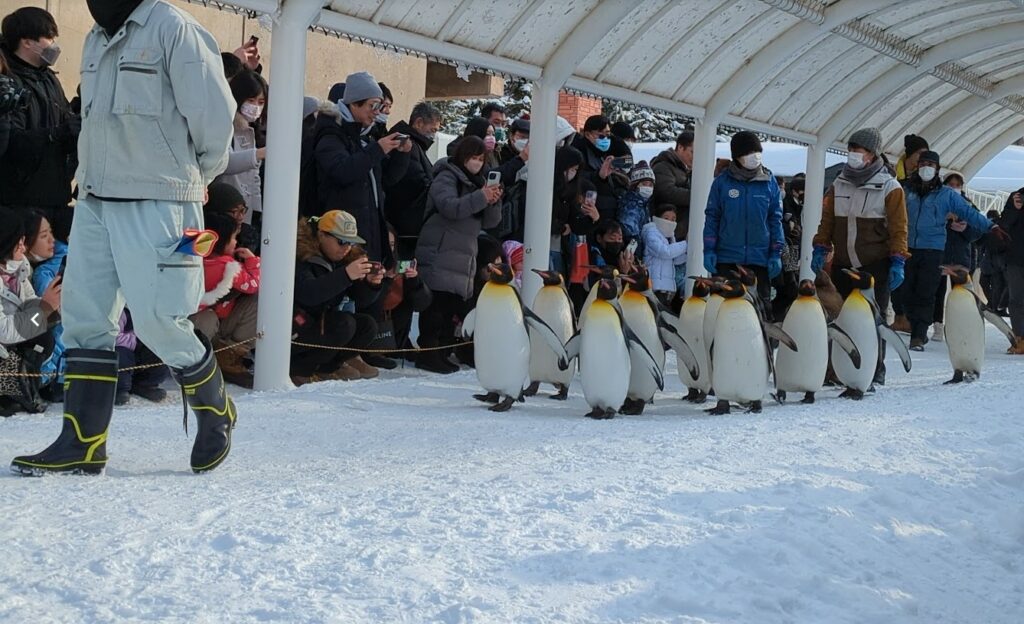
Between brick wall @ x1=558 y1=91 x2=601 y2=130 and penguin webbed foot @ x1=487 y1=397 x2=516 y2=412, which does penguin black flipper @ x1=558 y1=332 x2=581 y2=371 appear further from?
brick wall @ x1=558 y1=91 x2=601 y2=130

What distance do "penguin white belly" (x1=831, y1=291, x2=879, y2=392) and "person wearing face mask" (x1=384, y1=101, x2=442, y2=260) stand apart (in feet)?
9.18

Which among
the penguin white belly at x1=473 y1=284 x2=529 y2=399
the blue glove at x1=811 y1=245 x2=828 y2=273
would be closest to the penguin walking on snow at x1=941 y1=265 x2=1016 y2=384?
the blue glove at x1=811 y1=245 x2=828 y2=273

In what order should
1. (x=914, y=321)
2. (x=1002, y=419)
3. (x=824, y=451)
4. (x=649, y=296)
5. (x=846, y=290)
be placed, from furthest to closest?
(x=914, y=321)
(x=846, y=290)
(x=649, y=296)
(x=1002, y=419)
(x=824, y=451)

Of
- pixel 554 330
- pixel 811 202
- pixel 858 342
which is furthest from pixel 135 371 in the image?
pixel 811 202

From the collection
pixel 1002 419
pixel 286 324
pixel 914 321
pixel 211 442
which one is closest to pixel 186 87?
pixel 211 442

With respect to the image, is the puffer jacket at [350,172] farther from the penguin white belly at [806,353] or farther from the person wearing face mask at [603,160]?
the penguin white belly at [806,353]

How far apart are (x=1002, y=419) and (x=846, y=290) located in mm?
1991

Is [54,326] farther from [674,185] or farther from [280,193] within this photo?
[674,185]

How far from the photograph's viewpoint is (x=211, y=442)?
4.42 metres

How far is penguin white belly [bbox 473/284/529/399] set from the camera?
661 centimetres

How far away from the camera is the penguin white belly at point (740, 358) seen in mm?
6703

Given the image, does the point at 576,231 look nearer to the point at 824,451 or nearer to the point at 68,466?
the point at 824,451

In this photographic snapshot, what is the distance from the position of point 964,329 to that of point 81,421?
610cm

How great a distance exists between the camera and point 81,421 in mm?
4238
